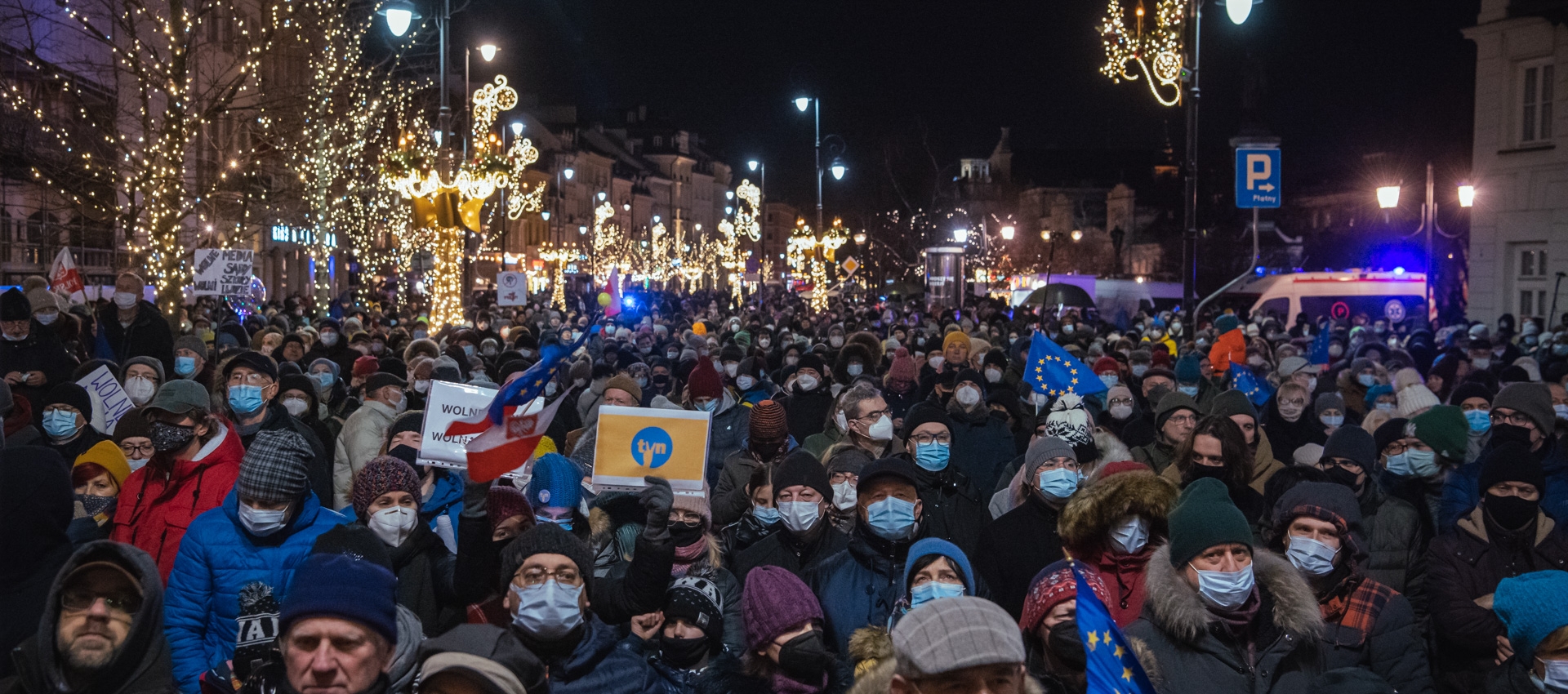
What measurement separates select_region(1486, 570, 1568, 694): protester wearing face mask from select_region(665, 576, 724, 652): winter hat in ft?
8.80

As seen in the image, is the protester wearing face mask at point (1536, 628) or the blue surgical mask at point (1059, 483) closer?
the protester wearing face mask at point (1536, 628)

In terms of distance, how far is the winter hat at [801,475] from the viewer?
20.4 ft

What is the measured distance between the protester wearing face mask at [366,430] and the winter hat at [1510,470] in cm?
594

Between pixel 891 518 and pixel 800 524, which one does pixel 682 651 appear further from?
pixel 800 524

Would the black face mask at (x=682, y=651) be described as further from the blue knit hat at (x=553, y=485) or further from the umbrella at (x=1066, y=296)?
the umbrella at (x=1066, y=296)

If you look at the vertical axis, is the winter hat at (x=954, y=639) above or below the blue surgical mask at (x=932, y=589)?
above

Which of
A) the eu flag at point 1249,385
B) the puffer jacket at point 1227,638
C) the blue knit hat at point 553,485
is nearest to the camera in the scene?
the puffer jacket at point 1227,638

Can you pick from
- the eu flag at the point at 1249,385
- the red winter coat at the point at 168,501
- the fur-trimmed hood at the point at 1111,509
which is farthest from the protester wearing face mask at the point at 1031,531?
the eu flag at the point at 1249,385

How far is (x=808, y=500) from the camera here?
20.3ft

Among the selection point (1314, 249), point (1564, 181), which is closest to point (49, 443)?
point (1564, 181)

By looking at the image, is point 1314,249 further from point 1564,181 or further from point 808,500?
point 808,500

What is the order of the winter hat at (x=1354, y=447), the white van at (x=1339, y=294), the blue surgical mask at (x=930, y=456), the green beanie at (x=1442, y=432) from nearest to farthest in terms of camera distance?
the blue surgical mask at (x=930, y=456), the winter hat at (x=1354, y=447), the green beanie at (x=1442, y=432), the white van at (x=1339, y=294)

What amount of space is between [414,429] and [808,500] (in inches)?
103

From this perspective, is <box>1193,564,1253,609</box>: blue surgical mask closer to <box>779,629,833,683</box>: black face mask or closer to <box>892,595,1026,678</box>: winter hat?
<box>779,629,833,683</box>: black face mask
